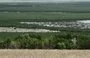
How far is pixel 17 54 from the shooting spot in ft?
40.9

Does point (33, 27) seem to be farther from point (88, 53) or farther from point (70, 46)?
point (88, 53)

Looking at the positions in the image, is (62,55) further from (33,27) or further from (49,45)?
(33,27)

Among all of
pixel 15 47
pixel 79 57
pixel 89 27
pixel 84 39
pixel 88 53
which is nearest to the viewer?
pixel 79 57

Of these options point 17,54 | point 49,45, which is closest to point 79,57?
point 17,54

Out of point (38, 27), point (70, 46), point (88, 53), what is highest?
point (88, 53)

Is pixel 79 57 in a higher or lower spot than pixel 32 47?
higher

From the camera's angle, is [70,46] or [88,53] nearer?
[88,53]

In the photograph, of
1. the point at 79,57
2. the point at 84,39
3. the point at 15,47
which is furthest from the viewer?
the point at 84,39

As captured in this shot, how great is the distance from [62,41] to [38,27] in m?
17.2

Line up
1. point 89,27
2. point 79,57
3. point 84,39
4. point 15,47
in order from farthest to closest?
point 89,27, point 84,39, point 15,47, point 79,57

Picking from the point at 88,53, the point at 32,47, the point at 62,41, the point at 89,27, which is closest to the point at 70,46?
the point at 62,41

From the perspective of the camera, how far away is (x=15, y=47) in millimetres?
15766

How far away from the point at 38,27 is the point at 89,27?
4586 millimetres

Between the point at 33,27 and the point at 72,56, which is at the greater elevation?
the point at 72,56
